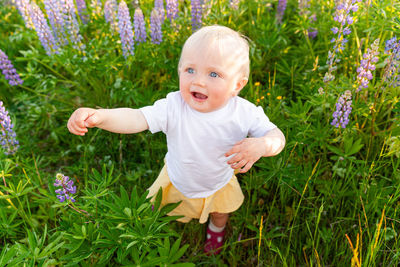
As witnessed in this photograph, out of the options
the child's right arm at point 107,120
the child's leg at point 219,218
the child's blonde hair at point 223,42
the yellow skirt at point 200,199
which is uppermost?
the child's blonde hair at point 223,42

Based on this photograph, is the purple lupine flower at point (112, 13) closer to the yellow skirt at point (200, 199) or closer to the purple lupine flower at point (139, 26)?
the purple lupine flower at point (139, 26)

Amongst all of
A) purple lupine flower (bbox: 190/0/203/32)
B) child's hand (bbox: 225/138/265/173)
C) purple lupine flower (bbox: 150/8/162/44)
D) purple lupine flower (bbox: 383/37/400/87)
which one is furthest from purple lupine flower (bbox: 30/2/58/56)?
purple lupine flower (bbox: 383/37/400/87)

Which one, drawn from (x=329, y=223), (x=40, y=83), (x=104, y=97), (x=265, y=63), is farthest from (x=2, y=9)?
(x=329, y=223)

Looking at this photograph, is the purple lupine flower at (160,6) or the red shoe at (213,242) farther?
the purple lupine flower at (160,6)

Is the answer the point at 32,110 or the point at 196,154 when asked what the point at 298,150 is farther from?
the point at 32,110

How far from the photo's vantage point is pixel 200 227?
90.6 inches

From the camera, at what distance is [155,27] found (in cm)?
257

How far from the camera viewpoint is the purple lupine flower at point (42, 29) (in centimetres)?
254

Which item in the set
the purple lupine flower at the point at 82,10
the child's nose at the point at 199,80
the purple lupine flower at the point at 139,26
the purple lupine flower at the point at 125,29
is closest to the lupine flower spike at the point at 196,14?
the purple lupine flower at the point at 139,26

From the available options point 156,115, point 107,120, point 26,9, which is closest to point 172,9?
point 26,9

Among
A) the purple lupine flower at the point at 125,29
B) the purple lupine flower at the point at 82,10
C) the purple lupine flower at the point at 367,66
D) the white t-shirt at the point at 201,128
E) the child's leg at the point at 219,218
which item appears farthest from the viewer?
the purple lupine flower at the point at 82,10

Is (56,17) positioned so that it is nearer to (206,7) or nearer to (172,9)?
(172,9)

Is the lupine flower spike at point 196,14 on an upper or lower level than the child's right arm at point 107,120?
upper

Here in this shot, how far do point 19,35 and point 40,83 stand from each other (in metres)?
0.54
